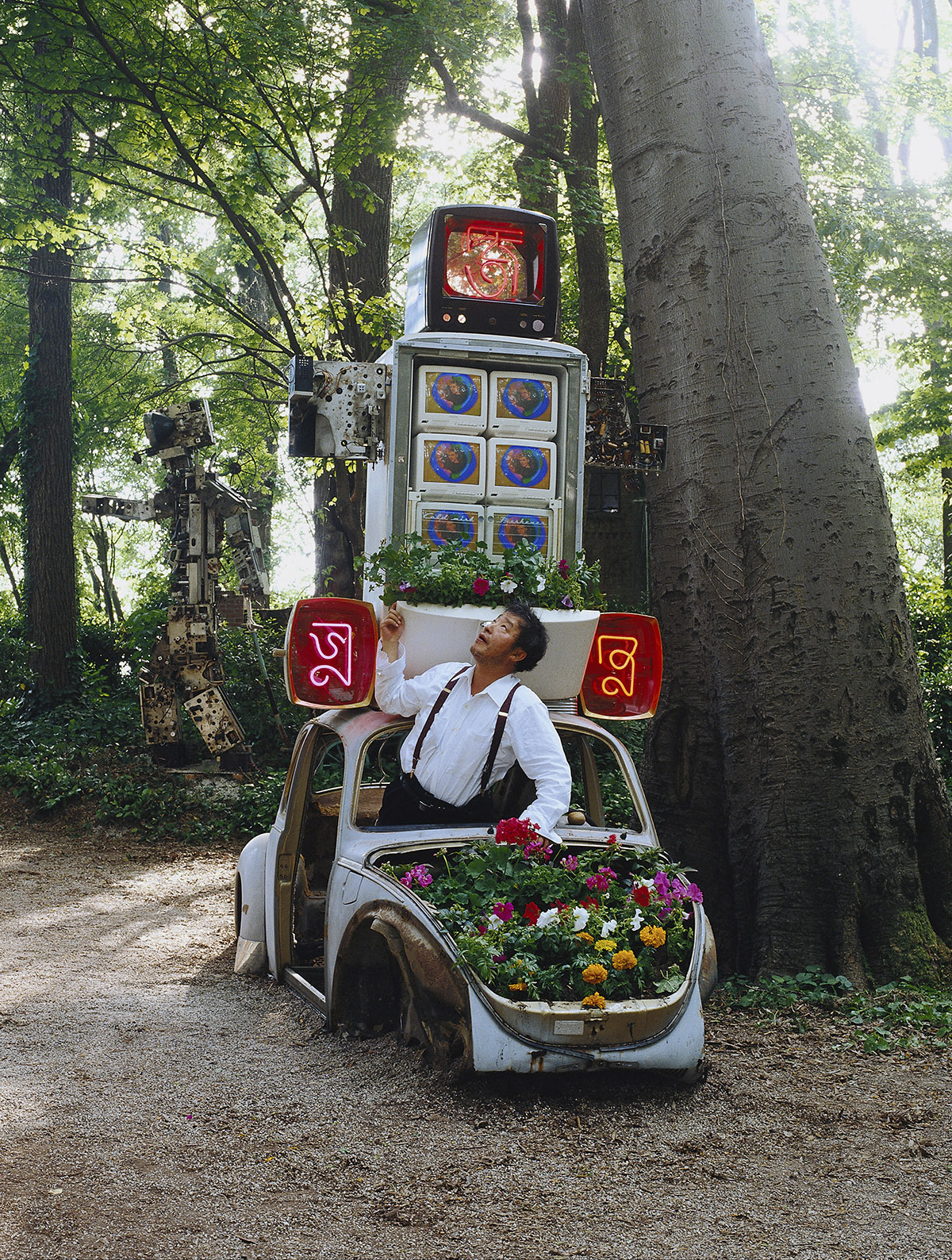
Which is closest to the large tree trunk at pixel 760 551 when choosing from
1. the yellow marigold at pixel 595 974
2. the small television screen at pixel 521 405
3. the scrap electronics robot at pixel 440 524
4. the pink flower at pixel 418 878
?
the scrap electronics robot at pixel 440 524

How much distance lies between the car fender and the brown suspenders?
1568mm

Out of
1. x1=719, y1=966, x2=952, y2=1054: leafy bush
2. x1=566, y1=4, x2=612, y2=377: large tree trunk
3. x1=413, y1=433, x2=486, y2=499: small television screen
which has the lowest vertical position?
x1=719, y1=966, x2=952, y2=1054: leafy bush

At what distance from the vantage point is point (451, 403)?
5371 mm

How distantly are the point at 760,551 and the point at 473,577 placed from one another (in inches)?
65.5

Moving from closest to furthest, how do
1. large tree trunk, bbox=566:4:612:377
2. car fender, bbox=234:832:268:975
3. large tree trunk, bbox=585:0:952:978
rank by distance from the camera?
large tree trunk, bbox=585:0:952:978, car fender, bbox=234:832:268:975, large tree trunk, bbox=566:4:612:377

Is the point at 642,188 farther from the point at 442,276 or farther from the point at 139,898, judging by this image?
the point at 139,898

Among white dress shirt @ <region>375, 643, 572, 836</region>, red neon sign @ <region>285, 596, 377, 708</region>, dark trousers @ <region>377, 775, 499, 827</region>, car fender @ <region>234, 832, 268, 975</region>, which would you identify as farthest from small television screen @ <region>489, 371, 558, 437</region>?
car fender @ <region>234, 832, 268, 975</region>

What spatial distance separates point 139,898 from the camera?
882cm

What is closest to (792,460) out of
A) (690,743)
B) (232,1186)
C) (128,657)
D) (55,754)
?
(690,743)

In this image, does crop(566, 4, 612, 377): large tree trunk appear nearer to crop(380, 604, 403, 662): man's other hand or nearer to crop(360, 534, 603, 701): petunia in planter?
crop(360, 534, 603, 701): petunia in planter

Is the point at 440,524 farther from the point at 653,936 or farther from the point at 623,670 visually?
the point at 653,936

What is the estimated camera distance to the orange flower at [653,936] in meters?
3.63

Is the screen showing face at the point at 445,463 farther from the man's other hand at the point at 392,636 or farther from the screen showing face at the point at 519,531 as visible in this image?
the man's other hand at the point at 392,636

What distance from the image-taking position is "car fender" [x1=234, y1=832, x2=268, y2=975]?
5895mm
